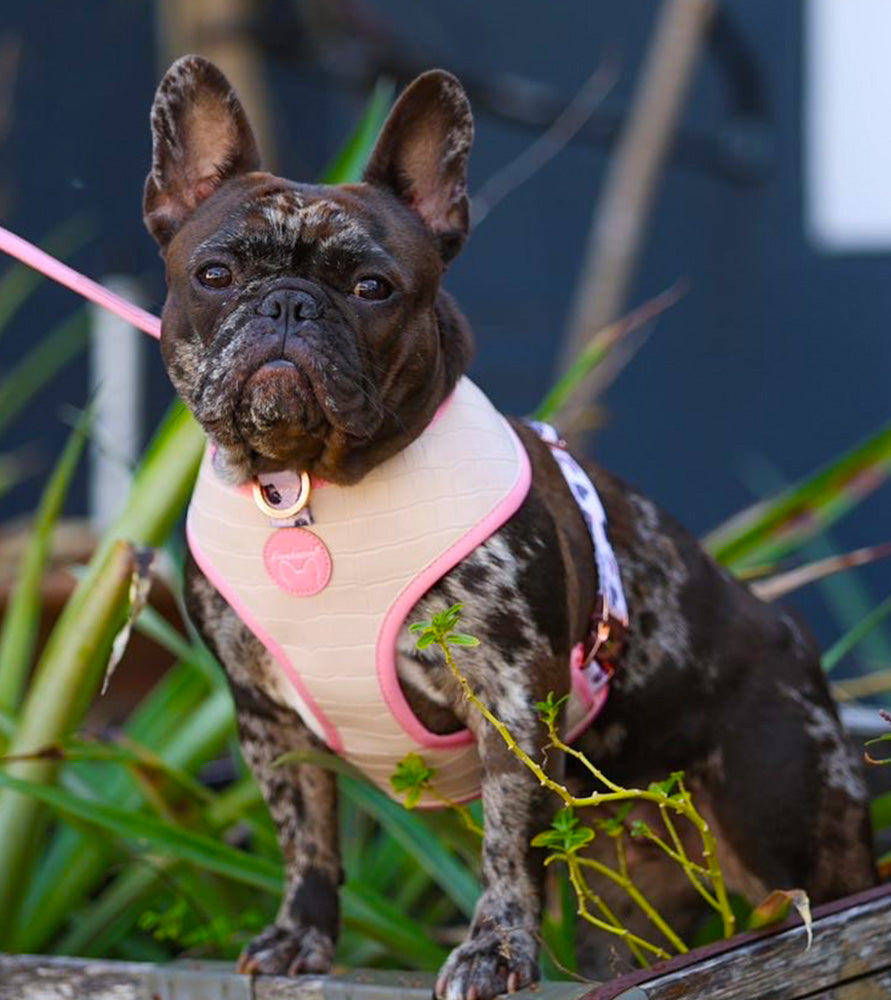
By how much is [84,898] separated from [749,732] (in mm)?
1159

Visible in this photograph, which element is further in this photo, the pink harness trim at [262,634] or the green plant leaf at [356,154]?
the green plant leaf at [356,154]

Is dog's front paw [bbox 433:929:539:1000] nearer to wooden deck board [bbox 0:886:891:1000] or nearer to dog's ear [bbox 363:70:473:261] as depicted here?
wooden deck board [bbox 0:886:891:1000]

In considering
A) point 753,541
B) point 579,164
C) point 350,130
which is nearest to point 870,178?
point 579,164

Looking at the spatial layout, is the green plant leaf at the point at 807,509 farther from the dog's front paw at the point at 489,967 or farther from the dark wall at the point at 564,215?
the dark wall at the point at 564,215

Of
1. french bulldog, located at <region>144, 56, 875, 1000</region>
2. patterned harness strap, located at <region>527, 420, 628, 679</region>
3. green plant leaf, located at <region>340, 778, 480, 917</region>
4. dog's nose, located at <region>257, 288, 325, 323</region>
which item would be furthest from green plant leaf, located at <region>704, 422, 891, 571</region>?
dog's nose, located at <region>257, 288, 325, 323</region>

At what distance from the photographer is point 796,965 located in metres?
2.07

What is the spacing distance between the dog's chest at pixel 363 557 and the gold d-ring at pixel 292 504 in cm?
2

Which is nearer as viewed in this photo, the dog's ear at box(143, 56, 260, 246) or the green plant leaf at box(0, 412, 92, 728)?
the dog's ear at box(143, 56, 260, 246)

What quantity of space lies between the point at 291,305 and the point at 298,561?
0.33 metres

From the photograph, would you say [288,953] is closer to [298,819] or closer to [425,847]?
[298,819]

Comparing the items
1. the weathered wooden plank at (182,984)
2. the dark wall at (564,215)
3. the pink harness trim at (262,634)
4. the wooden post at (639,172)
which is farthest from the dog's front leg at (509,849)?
the dark wall at (564,215)

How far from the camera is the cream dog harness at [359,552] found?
225 centimetres

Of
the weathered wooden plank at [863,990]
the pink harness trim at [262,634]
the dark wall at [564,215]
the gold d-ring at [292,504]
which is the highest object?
the gold d-ring at [292,504]

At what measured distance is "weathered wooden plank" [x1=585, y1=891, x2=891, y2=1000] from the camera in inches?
77.7
